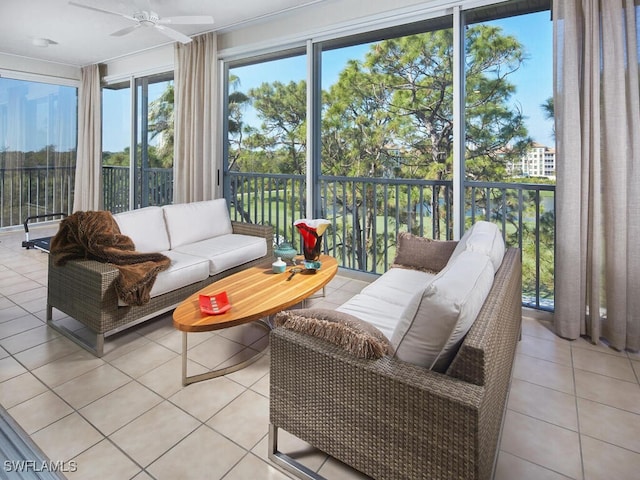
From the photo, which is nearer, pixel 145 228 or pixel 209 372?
pixel 209 372

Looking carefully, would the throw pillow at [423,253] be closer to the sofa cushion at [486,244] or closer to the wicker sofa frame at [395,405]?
the sofa cushion at [486,244]

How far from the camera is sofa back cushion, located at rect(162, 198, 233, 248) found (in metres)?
3.34

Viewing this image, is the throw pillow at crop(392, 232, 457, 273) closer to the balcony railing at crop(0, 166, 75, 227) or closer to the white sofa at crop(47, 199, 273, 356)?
the white sofa at crop(47, 199, 273, 356)

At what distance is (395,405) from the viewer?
117cm

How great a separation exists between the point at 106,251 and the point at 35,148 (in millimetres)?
5065

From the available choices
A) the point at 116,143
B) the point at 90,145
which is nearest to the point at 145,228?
the point at 116,143

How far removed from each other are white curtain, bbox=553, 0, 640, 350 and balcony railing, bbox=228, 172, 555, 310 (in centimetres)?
41

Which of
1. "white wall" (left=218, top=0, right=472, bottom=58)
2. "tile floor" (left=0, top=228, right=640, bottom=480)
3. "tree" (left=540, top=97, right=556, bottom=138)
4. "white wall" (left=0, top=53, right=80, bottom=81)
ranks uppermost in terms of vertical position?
"white wall" (left=0, top=53, right=80, bottom=81)

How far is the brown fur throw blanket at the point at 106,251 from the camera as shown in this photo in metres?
2.38

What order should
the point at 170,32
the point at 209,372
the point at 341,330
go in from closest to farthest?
the point at 341,330, the point at 209,372, the point at 170,32

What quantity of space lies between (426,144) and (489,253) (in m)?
2.23

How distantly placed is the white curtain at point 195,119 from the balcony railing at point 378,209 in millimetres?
354

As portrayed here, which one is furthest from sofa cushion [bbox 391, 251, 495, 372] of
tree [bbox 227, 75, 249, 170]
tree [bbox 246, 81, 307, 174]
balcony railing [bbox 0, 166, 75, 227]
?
balcony railing [bbox 0, 166, 75, 227]

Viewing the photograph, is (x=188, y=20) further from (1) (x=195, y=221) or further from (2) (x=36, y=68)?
(2) (x=36, y=68)
